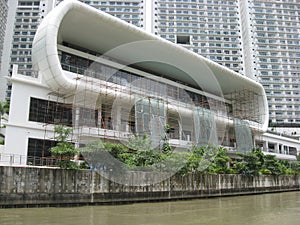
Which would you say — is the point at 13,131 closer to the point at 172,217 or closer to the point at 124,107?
the point at 124,107

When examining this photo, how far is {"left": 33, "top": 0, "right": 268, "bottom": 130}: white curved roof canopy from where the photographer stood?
14.9 metres

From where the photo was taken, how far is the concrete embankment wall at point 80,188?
10.1 metres

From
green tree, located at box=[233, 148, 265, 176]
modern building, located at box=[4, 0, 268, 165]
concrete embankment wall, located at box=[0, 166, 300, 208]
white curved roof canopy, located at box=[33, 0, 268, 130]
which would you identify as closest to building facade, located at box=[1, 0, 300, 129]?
white curved roof canopy, located at box=[33, 0, 268, 130]

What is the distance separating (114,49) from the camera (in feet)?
64.6

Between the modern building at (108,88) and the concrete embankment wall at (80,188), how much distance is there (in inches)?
141

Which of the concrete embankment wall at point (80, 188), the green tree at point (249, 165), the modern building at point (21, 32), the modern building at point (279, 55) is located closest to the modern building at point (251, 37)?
the modern building at point (279, 55)

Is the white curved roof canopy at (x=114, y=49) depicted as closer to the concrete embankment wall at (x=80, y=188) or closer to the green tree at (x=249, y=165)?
the concrete embankment wall at (x=80, y=188)

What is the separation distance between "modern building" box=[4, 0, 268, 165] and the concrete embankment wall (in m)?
3.57

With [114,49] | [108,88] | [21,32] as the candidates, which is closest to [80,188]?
[108,88]

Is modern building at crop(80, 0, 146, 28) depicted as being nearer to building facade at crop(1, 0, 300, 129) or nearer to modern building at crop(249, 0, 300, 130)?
building facade at crop(1, 0, 300, 129)

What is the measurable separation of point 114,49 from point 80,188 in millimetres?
10929

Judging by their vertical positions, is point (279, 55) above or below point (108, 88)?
above

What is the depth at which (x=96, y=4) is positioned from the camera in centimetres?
5166

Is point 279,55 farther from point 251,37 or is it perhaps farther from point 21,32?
point 21,32
